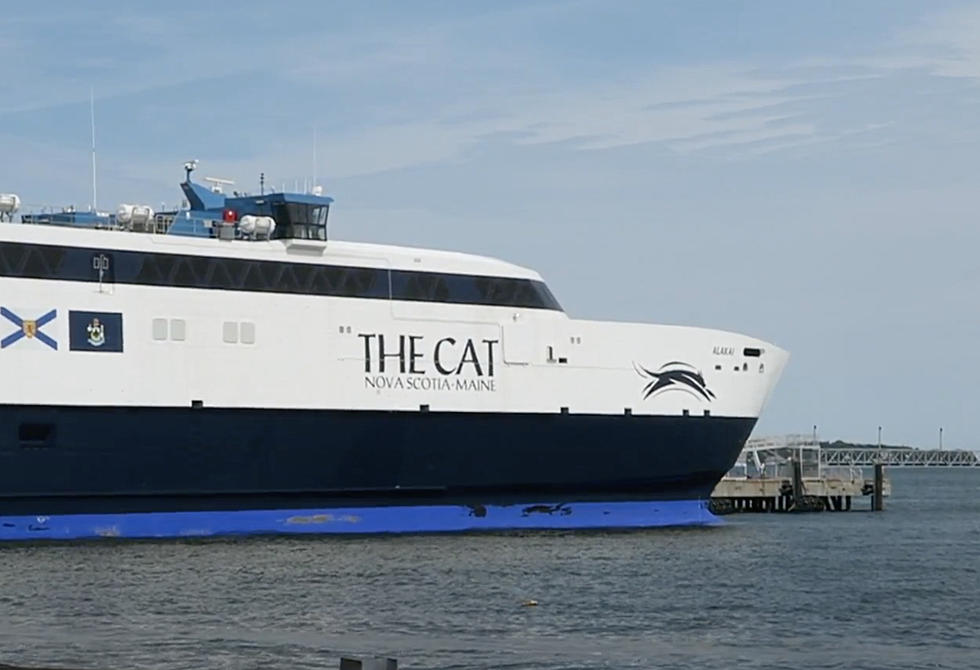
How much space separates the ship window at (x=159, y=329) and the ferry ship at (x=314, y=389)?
8cm

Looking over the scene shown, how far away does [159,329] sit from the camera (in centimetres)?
3906

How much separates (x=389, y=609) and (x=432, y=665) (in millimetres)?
6040

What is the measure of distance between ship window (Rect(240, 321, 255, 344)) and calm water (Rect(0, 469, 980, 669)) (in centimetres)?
456

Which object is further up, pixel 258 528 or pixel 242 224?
pixel 242 224

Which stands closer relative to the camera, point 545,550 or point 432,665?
point 432,665

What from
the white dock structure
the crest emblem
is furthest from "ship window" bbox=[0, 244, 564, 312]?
the white dock structure

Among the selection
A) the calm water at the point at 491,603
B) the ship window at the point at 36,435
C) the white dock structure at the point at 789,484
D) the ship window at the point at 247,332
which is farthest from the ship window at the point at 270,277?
the white dock structure at the point at 789,484

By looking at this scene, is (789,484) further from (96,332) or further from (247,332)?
(96,332)

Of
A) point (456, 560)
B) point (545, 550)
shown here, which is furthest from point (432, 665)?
point (545, 550)

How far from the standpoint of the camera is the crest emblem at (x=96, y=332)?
3812cm

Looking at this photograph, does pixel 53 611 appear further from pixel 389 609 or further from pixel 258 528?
pixel 258 528

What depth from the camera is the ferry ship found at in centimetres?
3759

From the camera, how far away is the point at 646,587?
110 ft

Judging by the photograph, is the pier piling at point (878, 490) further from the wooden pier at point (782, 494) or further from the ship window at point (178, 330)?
the ship window at point (178, 330)
